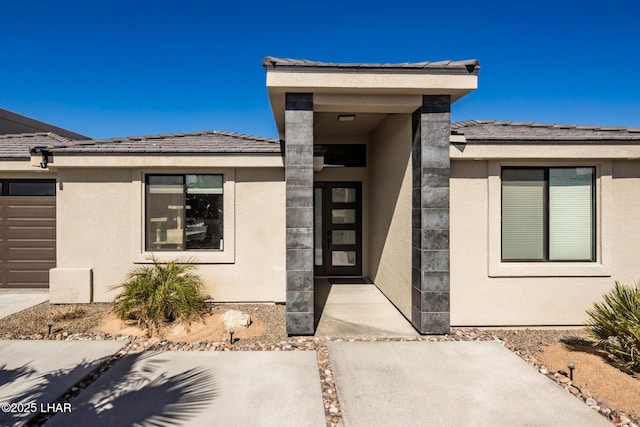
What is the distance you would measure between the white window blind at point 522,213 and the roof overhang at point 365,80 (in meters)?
2.00

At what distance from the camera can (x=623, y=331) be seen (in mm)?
4293

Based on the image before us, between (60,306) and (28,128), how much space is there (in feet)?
37.1

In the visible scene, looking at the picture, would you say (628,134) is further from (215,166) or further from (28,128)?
(28,128)

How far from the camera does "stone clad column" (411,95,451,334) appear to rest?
209 inches

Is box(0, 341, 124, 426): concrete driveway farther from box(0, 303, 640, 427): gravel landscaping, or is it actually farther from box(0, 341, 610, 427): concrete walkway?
box(0, 303, 640, 427): gravel landscaping

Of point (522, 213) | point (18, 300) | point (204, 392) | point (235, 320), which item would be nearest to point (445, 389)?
point (204, 392)

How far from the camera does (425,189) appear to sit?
5.34 meters

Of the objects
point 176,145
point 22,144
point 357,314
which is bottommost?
point 357,314

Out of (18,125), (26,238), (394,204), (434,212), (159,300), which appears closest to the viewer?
(434,212)

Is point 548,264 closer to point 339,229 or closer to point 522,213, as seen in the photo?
point 522,213

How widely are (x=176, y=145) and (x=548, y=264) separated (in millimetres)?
8063

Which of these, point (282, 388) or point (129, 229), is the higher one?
point (129, 229)

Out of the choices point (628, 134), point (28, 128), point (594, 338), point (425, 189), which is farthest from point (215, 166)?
point (28, 128)

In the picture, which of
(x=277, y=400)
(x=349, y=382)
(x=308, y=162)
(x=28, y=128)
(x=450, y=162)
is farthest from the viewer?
(x=28, y=128)
